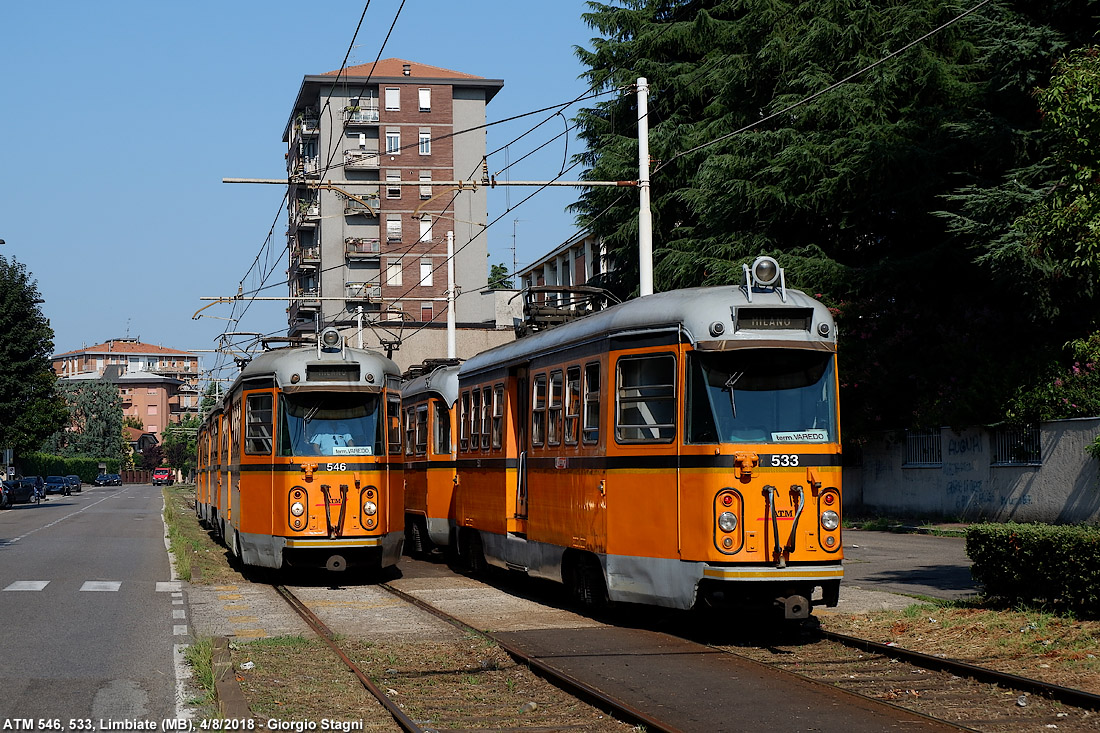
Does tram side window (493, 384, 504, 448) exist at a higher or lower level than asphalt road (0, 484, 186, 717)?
higher

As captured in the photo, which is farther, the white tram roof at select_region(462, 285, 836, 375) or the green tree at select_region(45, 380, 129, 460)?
the green tree at select_region(45, 380, 129, 460)

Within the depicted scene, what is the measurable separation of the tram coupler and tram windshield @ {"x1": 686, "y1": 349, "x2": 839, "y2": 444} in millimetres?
1453

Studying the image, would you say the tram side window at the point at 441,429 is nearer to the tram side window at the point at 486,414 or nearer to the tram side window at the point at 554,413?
the tram side window at the point at 486,414

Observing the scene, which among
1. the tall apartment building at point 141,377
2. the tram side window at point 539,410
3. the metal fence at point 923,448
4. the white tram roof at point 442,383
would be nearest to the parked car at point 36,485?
the metal fence at point 923,448

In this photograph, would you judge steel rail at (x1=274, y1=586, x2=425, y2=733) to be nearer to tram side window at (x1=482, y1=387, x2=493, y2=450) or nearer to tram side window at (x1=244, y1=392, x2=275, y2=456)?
tram side window at (x1=244, y1=392, x2=275, y2=456)

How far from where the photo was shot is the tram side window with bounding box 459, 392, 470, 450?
19562 millimetres

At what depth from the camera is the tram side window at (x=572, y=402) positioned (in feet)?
48.3

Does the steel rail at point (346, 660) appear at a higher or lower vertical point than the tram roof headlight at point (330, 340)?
lower

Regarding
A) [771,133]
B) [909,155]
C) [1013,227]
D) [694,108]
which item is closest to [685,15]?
[694,108]

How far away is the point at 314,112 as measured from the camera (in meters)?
83.7

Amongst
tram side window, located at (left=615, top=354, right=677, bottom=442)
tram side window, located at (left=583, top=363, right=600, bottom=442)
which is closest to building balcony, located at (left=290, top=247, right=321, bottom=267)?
tram side window, located at (left=583, top=363, right=600, bottom=442)

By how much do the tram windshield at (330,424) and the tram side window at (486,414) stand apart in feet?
5.18

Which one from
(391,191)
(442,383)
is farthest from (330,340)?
(391,191)

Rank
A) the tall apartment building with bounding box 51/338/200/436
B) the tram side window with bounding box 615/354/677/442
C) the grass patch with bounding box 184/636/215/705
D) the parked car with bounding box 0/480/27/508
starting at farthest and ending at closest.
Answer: the tall apartment building with bounding box 51/338/200/436 < the parked car with bounding box 0/480/27/508 < the tram side window with bounding box 615/354/677/442 < the grass patch with bounding box 184/636/215/705
